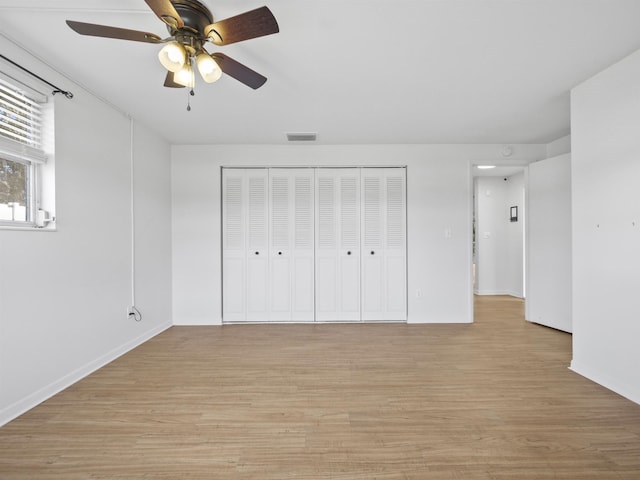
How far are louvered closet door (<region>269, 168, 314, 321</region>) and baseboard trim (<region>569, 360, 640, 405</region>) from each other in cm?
281

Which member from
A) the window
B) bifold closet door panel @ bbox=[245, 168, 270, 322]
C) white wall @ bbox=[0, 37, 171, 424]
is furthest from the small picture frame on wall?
the window

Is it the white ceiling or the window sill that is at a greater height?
the white ceiling

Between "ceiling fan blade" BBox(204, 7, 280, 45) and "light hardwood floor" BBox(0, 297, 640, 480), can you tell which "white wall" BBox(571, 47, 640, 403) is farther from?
"ceiling fan blade" BBox(204, 7, 280, 45)

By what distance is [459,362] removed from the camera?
2805 mm

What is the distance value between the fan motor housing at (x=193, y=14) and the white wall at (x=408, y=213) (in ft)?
8.02

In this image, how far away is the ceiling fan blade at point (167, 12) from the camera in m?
1.38

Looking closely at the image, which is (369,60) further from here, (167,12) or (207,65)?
(167,12)

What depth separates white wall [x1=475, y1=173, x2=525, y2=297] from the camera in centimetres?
618

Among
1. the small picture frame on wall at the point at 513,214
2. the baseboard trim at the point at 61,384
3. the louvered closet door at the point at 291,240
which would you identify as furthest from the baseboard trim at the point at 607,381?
the baseboard trim at the point at 61,384

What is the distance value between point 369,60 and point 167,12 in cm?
131

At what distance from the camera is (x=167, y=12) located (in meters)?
1.45

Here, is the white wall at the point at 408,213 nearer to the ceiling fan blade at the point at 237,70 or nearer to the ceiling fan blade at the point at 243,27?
the ceiling fan blade at the point at 237,70

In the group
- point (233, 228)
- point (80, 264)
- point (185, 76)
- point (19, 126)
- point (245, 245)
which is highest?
point (185, 76)

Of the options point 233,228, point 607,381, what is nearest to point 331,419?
point 607,381
